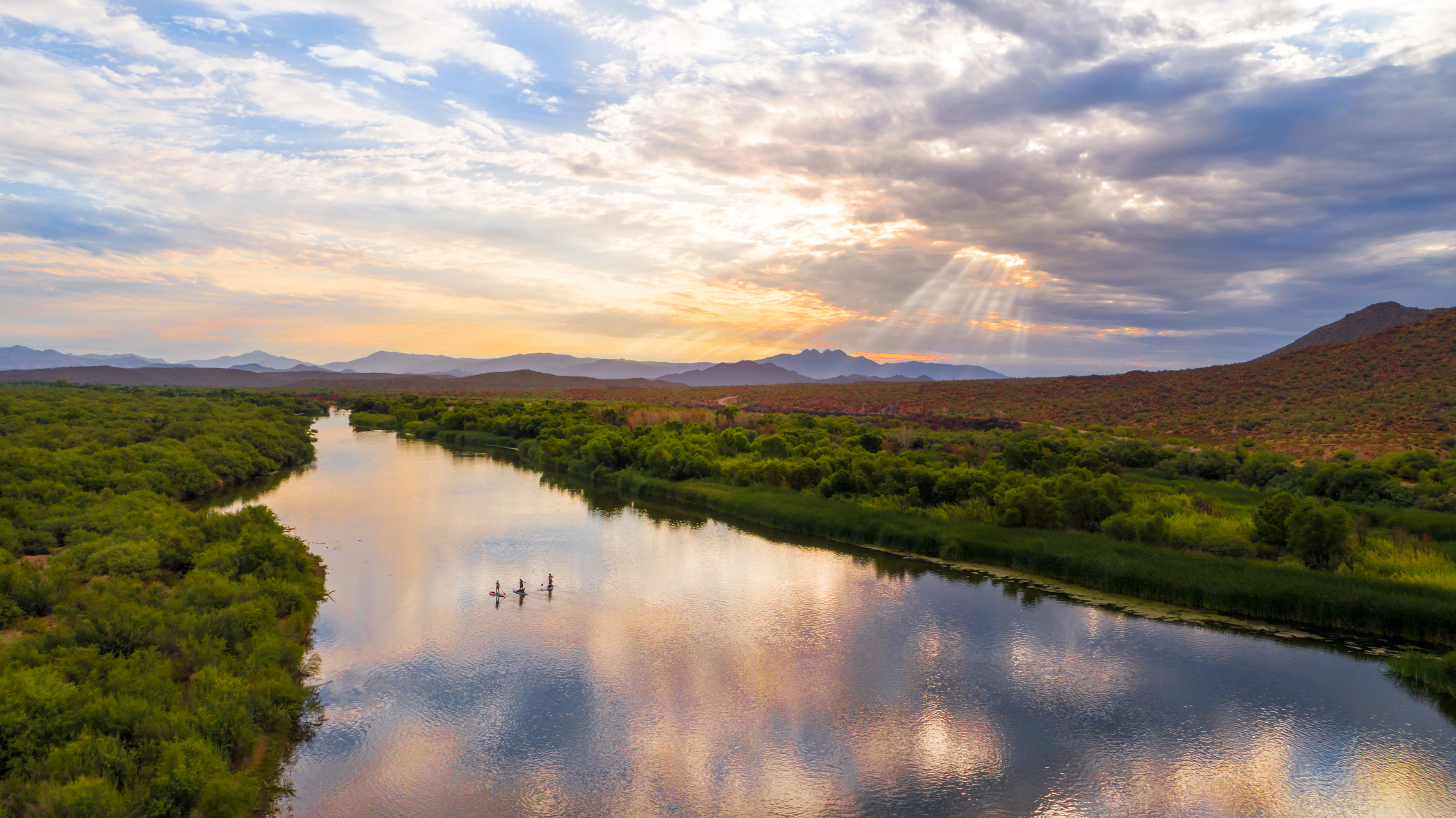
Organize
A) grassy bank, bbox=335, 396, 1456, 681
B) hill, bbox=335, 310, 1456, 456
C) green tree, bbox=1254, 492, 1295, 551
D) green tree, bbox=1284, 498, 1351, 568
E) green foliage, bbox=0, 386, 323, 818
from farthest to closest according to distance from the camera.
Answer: hill, bbox=335, 310, 1456, 456, green tree, bbox=1254, 492, 1295, 551, green tree, bbox=1284, 498, 1351, 568, grassy bank, bbox=335, 396, 1456, 681, green foliage, bbox=0, 386, 323, 818

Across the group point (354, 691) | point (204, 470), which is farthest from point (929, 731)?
point (204, 470)

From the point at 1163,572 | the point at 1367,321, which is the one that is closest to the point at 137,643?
the point at 1163,572

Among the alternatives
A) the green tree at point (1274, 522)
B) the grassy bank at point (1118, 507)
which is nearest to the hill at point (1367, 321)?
the grassy bank at point (1118, 507)

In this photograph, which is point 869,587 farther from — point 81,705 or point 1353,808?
point 81,705

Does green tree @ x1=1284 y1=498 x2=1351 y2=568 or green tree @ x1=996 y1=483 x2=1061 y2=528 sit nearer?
green tree @ x1=1284 y1=498 x2=1351 y2=568

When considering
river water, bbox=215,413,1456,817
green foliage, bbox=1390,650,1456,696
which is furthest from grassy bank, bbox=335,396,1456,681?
green foliage, bbox=1390,650,1456,696

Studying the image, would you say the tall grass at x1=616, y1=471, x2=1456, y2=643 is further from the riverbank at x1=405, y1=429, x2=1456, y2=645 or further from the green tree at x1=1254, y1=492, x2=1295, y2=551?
the green tree at x1=1254, y1=492, x2=1295, y2=551

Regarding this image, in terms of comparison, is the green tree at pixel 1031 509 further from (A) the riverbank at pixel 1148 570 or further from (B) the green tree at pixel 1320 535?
(B) the green tree at pixel 1320 535

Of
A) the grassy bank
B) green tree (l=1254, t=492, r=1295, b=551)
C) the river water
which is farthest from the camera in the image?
green tree (l=1254, t=492, r=1295, b=551)
